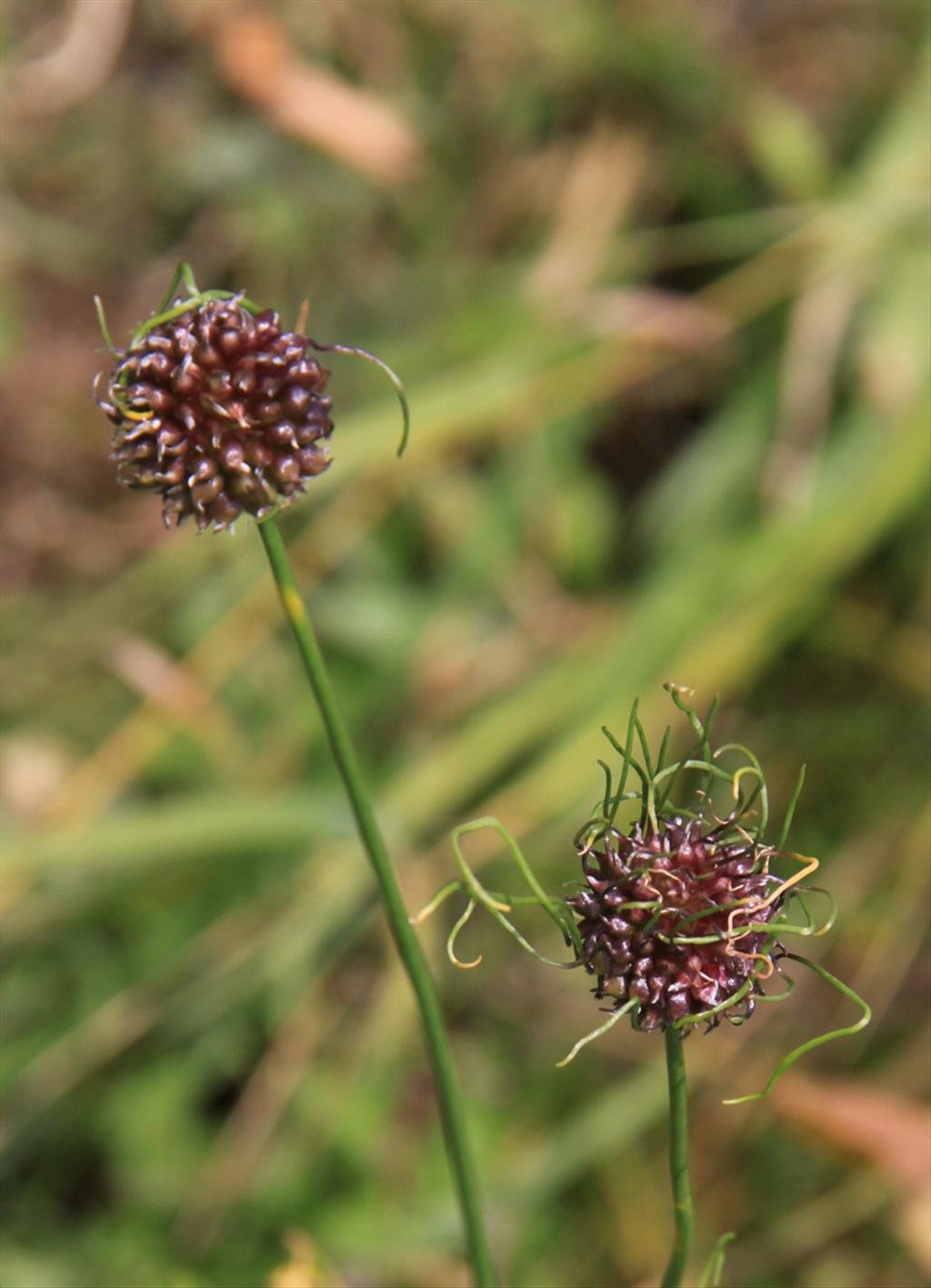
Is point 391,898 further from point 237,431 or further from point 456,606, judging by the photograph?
point 456,606

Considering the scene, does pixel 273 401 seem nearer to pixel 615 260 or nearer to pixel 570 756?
pixel 570 756

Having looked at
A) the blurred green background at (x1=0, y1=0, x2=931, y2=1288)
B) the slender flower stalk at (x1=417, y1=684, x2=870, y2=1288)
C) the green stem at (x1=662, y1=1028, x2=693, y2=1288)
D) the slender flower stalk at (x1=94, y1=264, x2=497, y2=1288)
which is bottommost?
the green stem at (x1=662, y1=1028, x2=693, y2=1288)

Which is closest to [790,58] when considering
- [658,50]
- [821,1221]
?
[658,50]

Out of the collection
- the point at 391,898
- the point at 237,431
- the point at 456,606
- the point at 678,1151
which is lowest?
the point at 678,1151

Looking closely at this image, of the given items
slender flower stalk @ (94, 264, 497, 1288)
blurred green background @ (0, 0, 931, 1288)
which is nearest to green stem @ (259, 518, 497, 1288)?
slender flower stalk @ (94, 264, 497, 1288)

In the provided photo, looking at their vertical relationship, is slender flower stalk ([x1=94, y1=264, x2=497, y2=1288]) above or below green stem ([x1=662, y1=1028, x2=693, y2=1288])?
above

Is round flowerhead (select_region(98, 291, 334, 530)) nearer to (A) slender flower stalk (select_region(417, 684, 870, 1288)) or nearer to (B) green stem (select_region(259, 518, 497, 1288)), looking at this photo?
(B) green stem (select_region(259, 518, 497, 1288))

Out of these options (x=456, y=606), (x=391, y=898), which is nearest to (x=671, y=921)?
(x=391, y=898)

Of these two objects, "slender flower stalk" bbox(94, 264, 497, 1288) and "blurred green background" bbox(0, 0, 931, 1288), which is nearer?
"slender flower stalk" bbox(94, 264, 497, 1288)

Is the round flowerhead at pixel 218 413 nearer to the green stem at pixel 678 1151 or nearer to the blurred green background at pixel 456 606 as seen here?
the green stem at pixel 678 1151
